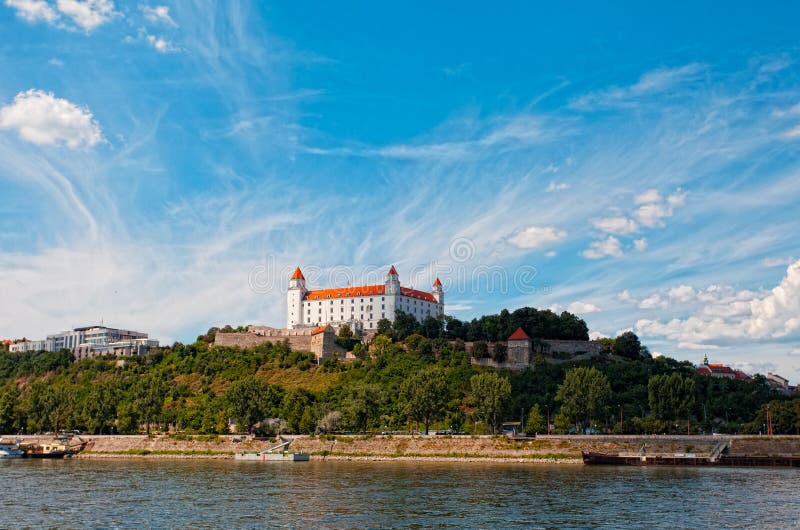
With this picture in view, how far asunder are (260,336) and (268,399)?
4724 cm

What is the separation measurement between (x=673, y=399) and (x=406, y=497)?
49134 mm

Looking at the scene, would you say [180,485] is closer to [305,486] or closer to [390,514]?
[305,486]

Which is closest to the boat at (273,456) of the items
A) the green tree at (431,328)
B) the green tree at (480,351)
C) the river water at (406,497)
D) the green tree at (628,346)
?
the river water at (406,497)

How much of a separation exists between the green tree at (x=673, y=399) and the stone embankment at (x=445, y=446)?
12.8m

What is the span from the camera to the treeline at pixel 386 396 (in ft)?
268

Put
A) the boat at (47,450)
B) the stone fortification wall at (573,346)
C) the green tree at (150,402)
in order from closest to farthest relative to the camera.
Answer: the boat at (47,450) → the green tree at (150,402) → the stone fortification wall at (573,346)

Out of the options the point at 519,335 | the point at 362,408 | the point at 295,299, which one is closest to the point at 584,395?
the point at 362,408

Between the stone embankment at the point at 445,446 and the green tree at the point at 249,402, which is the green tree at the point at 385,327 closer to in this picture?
the green tree at the point at 249,402

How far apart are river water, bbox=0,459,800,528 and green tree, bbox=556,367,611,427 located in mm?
18363

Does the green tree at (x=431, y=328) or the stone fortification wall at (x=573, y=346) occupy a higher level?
the green tree at (x=431, y=328)

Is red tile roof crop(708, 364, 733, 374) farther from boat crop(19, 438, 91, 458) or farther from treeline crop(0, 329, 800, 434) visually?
boat crop(19, 438, 91, 458)

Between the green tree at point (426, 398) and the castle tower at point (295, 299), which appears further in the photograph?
the castle tower at point (295, 299)

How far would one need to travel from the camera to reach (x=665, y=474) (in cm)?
5619

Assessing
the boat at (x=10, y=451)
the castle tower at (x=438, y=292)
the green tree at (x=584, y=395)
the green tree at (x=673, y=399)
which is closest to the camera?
the green tree at (x=584, y=395)
